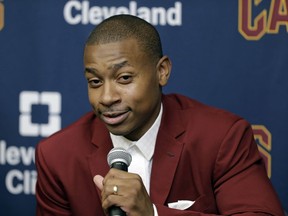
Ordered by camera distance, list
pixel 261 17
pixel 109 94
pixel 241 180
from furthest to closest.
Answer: pixel 261 17, pixel 241 180, pixel 109 94

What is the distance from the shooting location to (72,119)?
260cm

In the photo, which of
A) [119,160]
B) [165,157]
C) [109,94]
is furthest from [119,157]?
[165,157]

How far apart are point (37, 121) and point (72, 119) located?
14 centimetres

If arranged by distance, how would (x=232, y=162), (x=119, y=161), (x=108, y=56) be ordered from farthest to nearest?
(x=232, y=162), (x=108, y=56), (x=119, y=161)

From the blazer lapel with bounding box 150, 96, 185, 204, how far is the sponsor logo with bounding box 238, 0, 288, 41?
773mm

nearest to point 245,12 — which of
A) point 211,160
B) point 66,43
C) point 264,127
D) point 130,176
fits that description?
point 264,127

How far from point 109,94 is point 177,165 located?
303 mm

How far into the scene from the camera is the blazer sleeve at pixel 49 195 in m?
1.79

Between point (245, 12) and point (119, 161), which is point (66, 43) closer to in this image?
point (245, 12)

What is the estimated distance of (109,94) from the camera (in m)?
1.60

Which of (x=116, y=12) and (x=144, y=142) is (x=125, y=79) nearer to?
(x=144, y=142)

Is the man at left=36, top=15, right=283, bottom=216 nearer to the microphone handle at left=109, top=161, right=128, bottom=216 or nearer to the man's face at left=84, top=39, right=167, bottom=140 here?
the man's face at left=84, top=39, right=167, bottom=140

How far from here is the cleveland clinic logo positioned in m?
2.58

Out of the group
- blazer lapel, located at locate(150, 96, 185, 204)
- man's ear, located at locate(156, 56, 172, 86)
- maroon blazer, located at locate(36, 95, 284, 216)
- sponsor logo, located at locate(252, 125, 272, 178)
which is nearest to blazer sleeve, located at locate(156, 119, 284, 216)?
maroon blazer, located at locate(36, 95, 284, 216)
